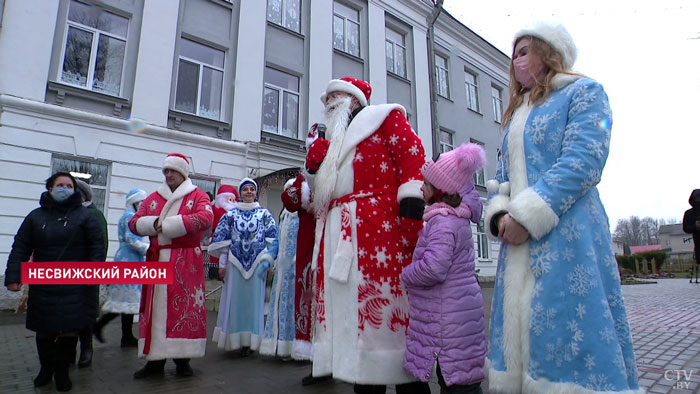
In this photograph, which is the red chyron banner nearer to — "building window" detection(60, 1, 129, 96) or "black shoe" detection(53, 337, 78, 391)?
"black shoe" detection(53, 337, 78, 391)

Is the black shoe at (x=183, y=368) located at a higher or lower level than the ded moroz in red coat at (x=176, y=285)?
lower

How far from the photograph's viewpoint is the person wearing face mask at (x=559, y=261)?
1.40 m

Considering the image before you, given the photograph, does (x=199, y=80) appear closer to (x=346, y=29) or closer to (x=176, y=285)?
(x=346, y=29)

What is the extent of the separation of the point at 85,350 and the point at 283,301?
1973mm

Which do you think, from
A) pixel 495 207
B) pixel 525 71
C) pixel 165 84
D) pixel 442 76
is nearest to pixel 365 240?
pixel 495 207

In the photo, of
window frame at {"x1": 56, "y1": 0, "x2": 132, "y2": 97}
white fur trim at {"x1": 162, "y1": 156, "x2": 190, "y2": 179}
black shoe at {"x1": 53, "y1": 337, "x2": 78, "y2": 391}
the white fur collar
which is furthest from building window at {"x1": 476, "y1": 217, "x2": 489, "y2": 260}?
black shoe at {"x1": 53, "y1": 337, "x2": 78, "y2": 391}

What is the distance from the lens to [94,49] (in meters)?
9.45

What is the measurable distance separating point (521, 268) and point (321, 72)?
496 inches

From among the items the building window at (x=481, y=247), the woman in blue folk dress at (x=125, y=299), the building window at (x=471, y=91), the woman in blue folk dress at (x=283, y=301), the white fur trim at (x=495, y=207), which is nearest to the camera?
the white fur trim at (x=495, y=207)

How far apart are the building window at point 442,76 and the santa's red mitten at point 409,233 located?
16978 mm

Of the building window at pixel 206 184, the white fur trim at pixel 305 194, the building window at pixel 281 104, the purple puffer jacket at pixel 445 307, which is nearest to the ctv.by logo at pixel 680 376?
the purple puffer jacket at pixel 445 307

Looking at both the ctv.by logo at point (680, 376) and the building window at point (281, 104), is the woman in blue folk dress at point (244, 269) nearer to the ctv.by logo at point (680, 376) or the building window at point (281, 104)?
the ctv.by logo at point (680, 376)

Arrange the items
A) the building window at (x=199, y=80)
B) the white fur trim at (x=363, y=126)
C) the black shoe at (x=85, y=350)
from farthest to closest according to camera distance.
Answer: the building window at (x=199, y=80) → the black shoe at (x=85, y=350) → the white fur trim at (x=363, y=126)

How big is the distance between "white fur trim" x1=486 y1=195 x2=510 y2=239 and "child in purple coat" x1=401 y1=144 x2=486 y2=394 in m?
0.50
